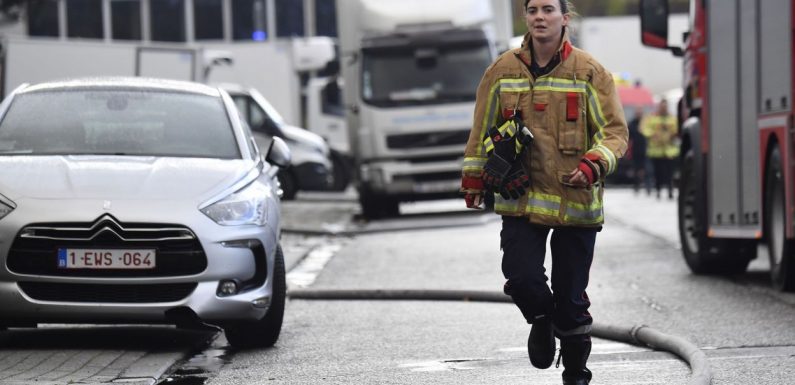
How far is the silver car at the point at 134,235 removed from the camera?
8719mm

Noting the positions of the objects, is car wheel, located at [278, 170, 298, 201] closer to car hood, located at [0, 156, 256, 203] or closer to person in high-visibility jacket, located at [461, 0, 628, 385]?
car hood, located at [0, 156, 256, 203]

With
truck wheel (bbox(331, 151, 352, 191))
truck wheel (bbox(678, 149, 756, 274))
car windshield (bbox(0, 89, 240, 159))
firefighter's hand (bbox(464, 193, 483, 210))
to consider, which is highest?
car windshield (bbox(0, 89, 240, 159))

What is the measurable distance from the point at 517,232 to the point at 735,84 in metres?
5.88

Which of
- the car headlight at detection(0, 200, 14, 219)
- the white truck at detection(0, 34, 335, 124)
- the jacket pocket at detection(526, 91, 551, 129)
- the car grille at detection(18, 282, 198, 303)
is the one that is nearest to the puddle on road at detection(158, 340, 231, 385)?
the car grille at detection(18, 282, 198, 303)

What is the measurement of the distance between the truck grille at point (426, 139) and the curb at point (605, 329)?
39.2 feet

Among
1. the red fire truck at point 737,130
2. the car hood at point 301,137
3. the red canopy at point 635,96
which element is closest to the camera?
the red fire truck at point 737,130

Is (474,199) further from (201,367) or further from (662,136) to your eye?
(662,136)

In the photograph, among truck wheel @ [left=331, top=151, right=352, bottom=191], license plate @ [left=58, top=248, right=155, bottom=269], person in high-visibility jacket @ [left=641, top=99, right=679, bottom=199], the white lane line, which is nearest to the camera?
license plate @ [left=58, top=248, right=155, bottom=269]

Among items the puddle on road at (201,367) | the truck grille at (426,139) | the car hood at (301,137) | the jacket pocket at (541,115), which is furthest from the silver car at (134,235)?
the car hood at (301,137)

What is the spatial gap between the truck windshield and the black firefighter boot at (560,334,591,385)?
55.4 feet

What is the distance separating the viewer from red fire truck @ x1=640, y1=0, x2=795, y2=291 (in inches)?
447

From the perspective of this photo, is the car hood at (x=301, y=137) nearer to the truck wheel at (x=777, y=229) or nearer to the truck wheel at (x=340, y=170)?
the truck wheel at (x=340, y=170)

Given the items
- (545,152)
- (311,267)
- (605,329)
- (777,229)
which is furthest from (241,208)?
(311,267)

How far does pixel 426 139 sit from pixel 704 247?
36.8ft
